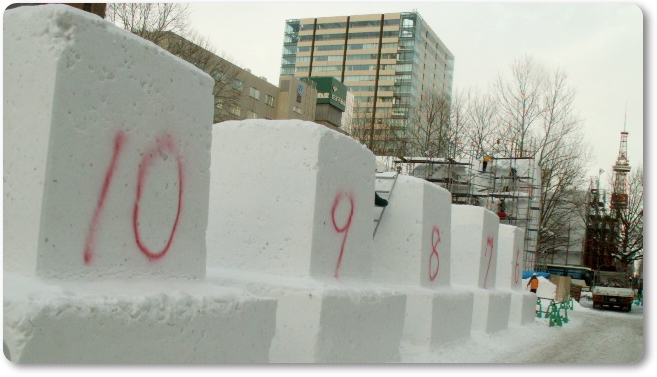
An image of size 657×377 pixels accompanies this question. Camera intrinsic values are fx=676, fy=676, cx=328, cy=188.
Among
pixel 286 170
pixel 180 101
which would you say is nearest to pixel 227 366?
pixel 180 101

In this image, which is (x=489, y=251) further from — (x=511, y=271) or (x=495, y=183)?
(x=495, y=183)

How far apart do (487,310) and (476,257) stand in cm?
92

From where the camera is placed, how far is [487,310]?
37.4ft

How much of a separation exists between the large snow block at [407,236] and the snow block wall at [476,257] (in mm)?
2653

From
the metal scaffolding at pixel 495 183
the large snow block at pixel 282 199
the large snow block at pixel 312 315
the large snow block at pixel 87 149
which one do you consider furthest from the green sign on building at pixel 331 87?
the metal scaffolding at pixel 495 183

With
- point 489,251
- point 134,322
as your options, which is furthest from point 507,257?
point 134,322

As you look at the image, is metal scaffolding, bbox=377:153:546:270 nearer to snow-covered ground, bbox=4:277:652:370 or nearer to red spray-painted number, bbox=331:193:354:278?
snow-covered ground, bbox=4:277:652:370

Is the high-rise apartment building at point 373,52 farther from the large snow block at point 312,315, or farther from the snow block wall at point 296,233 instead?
the large snow block at point 312,315

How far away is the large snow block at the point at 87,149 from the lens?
346cm

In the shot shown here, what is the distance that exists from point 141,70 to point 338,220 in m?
2.74

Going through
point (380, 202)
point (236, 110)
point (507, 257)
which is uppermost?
point (236, 110)

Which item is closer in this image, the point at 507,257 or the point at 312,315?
the point at 312,315

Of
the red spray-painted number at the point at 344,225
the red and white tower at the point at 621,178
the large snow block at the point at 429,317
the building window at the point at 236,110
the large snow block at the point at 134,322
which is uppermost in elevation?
the building window at the point at 236,110

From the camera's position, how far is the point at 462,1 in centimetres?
555
